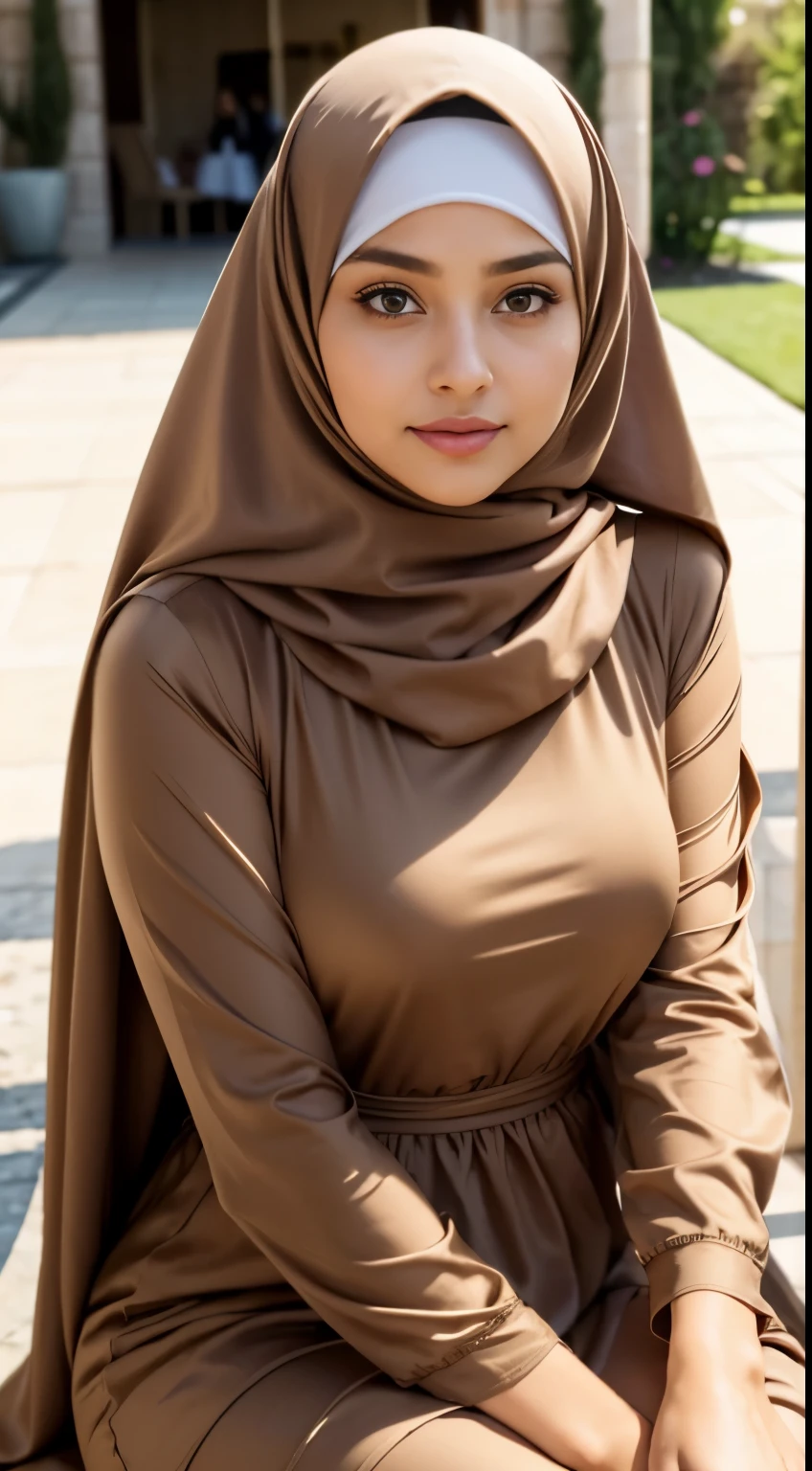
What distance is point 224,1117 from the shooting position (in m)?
1.43

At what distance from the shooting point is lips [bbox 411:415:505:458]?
142 centimetres

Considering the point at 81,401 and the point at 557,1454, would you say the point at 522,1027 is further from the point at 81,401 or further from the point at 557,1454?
the point at 81,401

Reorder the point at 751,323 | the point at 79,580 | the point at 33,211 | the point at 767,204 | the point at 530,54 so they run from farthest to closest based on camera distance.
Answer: the point at 767,204, the point at 33,211, the point at 530,54, the point at 751,323, the point at 79,580

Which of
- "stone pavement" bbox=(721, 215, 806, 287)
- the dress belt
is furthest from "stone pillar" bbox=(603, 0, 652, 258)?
the dress belt

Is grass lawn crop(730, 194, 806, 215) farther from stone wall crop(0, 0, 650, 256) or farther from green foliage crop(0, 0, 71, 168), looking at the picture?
green foliage crop(0, 0, 71, 168)

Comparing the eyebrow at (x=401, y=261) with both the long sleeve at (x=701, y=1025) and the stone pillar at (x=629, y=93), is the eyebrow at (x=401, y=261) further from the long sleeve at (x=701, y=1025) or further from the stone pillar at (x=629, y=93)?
the stone pillar at (x=629, y=93)

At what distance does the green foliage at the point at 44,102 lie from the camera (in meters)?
16.2

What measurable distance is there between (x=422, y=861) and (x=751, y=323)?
10.3 metres

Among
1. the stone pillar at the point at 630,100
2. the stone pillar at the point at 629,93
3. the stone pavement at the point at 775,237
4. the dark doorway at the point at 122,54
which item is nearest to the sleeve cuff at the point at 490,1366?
the stone pavement at the point at 775,237

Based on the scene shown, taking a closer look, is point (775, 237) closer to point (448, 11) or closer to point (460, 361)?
point (448, 11)

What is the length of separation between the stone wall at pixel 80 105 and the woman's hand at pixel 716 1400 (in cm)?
1689

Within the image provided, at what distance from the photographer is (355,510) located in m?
1.51

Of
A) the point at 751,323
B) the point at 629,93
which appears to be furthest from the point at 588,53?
the point at 751,323

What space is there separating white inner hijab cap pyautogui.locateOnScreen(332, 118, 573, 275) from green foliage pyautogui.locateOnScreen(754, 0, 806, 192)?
20738 millimetres
